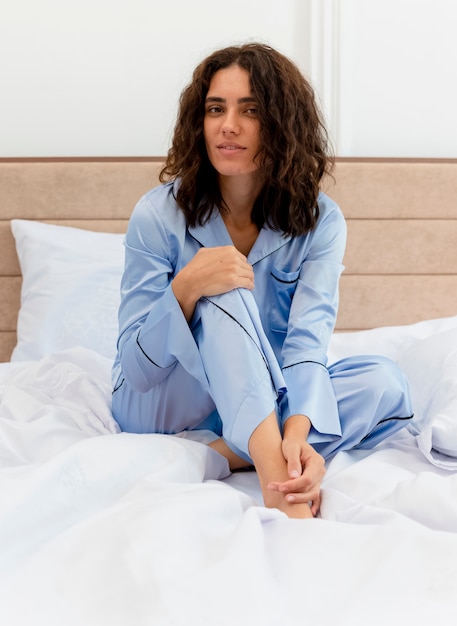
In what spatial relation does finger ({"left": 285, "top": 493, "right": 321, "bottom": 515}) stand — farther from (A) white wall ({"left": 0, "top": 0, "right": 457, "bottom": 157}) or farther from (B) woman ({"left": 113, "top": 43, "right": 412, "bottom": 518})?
(A) white wall ({"left": 0, "top": 0, "right": 457, "bottom": 157})

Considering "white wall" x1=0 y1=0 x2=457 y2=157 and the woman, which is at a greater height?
"white wall" x1=0 y1=0 x2=457 y2=157

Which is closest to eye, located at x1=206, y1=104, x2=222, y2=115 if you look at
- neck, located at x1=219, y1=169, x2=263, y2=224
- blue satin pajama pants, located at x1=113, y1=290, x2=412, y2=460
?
neck, located at x1=219, y1=169, x2=263, y2=224

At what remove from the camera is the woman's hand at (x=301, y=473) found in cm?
138

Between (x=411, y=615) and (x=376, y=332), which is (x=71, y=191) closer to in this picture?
(x=376, y=332)

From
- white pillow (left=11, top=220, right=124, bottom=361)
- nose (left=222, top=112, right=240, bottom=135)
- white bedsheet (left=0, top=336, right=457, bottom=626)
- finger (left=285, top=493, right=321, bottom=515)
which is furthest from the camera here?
white pillow (left=11, top=220, right=124, bottom=361)

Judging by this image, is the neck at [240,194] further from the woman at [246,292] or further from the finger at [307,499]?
the finger at [307,499]

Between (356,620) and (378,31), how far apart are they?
7.79 ft

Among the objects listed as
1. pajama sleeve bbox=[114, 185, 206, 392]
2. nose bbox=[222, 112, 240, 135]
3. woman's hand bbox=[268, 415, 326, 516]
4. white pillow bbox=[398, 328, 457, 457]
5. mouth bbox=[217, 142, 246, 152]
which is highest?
nose bbox=[222, 112, 240, 135]

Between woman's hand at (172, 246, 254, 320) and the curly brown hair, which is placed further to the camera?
the curly brown hair

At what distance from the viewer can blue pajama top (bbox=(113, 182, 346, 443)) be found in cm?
161

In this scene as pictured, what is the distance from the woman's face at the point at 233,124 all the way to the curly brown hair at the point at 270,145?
2 centimetres

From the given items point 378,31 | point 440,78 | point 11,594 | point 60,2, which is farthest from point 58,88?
point 11,594

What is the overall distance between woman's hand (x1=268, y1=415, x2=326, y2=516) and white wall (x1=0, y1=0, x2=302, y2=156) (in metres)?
1.65

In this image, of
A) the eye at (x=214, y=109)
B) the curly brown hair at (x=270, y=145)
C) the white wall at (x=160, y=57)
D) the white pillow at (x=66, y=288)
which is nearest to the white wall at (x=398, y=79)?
the white wall at (x=160, y=57)
